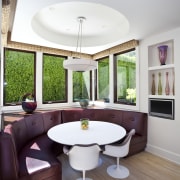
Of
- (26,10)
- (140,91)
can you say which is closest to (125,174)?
(140,91)

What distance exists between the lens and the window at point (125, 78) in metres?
3.56

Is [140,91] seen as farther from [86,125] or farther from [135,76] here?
[86,125]

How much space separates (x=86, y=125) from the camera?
234 cm

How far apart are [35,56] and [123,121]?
8.86 ft

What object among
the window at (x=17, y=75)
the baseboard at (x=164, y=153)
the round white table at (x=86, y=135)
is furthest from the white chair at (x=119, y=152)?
the window at (x=17, y=75)

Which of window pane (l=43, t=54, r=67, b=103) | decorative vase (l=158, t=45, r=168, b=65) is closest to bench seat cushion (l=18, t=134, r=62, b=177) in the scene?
window pane (l=43, t=54, r=67, b=103)

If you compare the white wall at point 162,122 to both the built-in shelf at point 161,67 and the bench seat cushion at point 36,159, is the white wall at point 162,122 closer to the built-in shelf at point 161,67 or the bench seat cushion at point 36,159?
the built-in shelf at point 161,67

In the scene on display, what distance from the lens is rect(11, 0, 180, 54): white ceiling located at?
1.87 meters

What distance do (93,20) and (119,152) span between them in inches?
88.3

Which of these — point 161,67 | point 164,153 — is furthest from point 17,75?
point 164,153

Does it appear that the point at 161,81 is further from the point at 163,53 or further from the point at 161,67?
the point at 163,53

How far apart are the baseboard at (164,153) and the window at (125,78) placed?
1036 mm

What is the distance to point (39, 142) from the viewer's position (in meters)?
2.42

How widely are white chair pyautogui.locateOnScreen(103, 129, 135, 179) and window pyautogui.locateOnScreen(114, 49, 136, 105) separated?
1.51m
